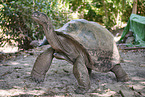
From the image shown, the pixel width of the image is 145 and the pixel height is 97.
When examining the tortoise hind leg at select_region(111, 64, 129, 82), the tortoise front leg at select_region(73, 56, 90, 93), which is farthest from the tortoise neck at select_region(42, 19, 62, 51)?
the tortoise hind leg at select_region(111, 64, 129, 82)

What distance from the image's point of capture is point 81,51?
2.41m

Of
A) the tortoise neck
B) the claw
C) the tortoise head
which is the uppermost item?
the tortoise head

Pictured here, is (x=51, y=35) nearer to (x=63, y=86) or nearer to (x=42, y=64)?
(x=42, y=64)

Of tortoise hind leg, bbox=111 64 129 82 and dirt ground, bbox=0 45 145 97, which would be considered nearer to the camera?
dirt ground, bbox=0 45 145 97

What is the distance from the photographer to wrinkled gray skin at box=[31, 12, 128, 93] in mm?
2191

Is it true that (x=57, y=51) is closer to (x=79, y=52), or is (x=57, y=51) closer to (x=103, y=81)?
(x=79, y=52)

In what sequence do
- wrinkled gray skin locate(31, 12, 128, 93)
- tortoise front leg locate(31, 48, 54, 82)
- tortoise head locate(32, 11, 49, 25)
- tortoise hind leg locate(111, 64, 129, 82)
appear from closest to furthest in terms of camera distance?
1. tortoise head locate(32, 11, 49, 25)
2. wrinkled gray skin locate(31, 12, 128, 93)
3. tortoise front leg locate(31, 48, 54, 82)
4. tortoise hind leg locate(111, 64, 129, 82)

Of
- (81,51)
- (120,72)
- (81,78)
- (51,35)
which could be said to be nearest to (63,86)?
(81,78)

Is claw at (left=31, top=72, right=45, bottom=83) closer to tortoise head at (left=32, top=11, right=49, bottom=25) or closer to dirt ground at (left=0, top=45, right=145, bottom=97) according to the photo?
dirt ground at (left=0, top=45, right=145, bottom=97)

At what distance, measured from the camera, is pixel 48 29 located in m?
2.10

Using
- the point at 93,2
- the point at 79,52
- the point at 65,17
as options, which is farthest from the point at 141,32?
the point at 93,2

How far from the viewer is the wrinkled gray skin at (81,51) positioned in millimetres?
2191

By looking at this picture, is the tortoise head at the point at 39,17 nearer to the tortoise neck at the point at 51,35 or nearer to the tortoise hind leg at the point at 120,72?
the tortoise neck at the point at 51,35

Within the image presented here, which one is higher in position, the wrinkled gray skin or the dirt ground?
the wrinkled gray skin
